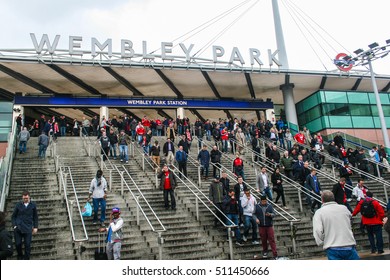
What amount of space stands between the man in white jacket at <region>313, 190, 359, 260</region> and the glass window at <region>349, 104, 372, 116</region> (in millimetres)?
24686

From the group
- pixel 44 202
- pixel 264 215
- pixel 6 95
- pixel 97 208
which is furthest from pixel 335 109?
pixel 6 95

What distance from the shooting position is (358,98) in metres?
27.5

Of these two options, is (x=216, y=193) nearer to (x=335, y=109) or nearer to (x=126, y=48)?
(x=126, y=48)

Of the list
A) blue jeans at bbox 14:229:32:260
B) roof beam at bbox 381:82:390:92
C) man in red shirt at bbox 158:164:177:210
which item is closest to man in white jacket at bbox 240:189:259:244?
man in red shirt at bbox 158:164:177:210

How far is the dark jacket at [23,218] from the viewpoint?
760cm

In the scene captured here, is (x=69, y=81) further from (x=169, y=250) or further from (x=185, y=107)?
(x=169, y=250)

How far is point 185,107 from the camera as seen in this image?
28.2 meters

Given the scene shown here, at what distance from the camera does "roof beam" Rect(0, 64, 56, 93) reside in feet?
74.7

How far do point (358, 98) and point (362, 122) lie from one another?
1.94 meters

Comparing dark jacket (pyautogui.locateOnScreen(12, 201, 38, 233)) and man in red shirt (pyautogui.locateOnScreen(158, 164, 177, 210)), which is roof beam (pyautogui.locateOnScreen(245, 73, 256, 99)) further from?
dark jacket (pyautogui.locateOnScreen(12, 201, 38, 233))

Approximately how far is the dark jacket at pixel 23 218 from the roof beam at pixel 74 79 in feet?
54.7

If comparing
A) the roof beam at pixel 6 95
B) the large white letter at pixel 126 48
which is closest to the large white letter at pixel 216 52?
the large white letter at pixel 126 48

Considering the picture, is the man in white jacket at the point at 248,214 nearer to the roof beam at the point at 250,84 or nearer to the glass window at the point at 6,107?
the roof beam at the point at 250,84

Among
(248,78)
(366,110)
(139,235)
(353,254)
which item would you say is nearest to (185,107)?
(248,78)
